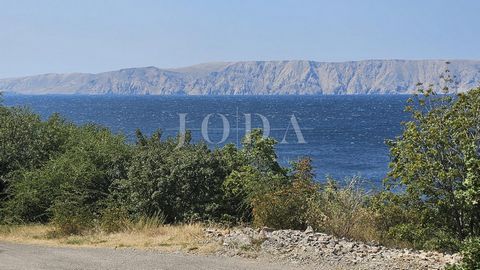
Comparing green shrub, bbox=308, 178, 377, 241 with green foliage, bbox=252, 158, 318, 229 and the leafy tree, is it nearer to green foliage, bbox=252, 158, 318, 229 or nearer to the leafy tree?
green foliage, bbox=252, 158, 318, 229

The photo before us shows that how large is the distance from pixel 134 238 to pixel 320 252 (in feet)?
16.8

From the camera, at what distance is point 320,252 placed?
1238 centimetres

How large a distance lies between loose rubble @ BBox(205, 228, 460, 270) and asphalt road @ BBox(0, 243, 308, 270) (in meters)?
0.60

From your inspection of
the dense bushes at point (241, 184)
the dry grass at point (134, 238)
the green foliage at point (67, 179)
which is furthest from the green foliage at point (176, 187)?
the dry grass at point (134, 238)

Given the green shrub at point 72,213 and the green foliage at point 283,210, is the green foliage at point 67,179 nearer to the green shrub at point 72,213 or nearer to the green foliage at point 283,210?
the green shrub at point 72,213

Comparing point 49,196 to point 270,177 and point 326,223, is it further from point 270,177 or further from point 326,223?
point 326,223

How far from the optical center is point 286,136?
273 ft

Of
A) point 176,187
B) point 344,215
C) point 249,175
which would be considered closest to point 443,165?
point 344,215

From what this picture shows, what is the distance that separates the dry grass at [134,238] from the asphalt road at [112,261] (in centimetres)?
74

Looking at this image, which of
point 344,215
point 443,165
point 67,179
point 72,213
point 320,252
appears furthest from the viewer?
point 67,179

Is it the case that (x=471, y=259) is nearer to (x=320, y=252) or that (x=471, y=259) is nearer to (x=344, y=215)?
(x=320, y=252)

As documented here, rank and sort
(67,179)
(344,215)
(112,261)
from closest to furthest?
(112,261), (344,215), (67,179)

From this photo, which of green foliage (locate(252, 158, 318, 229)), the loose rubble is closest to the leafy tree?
the loose rubble

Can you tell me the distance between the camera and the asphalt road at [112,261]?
461 inches
